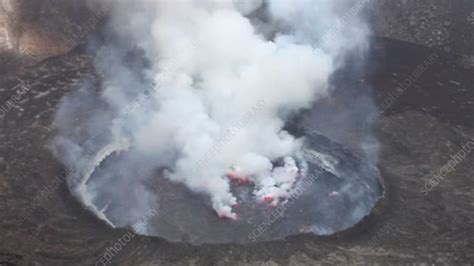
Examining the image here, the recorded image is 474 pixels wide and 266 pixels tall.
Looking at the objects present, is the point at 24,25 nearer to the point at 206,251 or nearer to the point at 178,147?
the point at 178,147

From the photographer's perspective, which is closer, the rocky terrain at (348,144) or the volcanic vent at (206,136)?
the rocky terrain at (348,144)

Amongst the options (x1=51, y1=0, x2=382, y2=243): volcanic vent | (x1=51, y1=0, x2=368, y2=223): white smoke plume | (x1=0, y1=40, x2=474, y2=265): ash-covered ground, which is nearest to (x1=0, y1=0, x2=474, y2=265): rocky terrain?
(x1=0, y1=40, x2=474, y2=265): ash-covered ground

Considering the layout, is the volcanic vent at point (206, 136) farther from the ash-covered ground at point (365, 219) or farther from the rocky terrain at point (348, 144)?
the rocky terrain at point (348, 144)

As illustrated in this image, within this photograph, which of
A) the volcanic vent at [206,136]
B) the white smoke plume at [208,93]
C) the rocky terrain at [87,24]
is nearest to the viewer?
the volcanic vent at [206,136]

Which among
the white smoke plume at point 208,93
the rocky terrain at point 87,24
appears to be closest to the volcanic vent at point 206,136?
the white smoke plume at point 208,93

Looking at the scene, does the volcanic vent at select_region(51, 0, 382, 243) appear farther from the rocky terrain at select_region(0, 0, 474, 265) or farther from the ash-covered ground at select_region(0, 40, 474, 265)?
the rocky terrain at select_region(0, 0, 474, 265)

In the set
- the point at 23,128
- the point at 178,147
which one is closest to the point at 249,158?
the point at 178,147

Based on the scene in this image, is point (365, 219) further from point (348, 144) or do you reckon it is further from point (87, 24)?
point (87, 24)

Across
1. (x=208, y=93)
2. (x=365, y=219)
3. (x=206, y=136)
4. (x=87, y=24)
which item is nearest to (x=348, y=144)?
(x=365, y=219)
